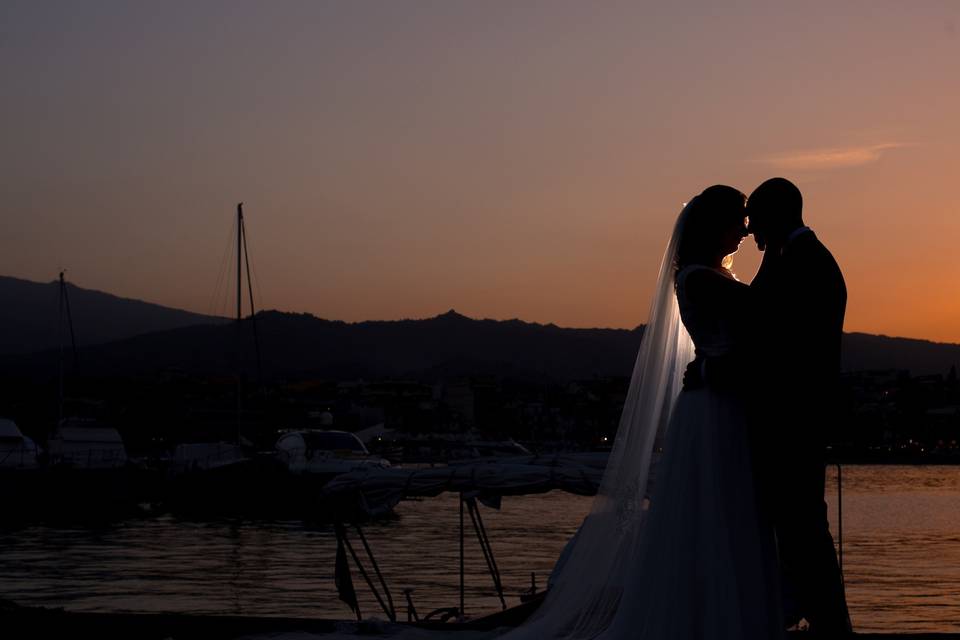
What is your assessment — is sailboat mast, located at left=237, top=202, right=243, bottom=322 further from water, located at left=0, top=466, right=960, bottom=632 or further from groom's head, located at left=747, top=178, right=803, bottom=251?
groom's head, located at left=747, top=178, right=803, bottom=251

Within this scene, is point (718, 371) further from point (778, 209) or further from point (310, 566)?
point (310, 566)

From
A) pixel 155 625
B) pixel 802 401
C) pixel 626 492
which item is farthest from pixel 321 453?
pixel 802 401

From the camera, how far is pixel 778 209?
20.7 ft

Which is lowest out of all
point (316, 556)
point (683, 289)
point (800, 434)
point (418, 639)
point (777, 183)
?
point (316, 556)

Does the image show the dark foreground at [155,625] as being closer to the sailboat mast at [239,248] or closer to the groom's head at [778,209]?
the groom's head at [778,209]

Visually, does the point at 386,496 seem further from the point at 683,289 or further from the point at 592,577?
the point at 683,289

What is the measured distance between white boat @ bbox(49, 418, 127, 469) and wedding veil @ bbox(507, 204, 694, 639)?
55.3 meters

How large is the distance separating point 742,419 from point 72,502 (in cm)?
5409

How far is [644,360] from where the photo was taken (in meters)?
7.42

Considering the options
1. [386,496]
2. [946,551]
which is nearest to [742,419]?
[386,496]

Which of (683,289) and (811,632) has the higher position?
(683,289)

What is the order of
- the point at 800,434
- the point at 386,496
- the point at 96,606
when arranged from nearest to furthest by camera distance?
the point at 800,434 < the point at 386,496 < the point at 96,606

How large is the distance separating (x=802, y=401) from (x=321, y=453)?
50361 mm

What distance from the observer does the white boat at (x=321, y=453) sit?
53.6m
